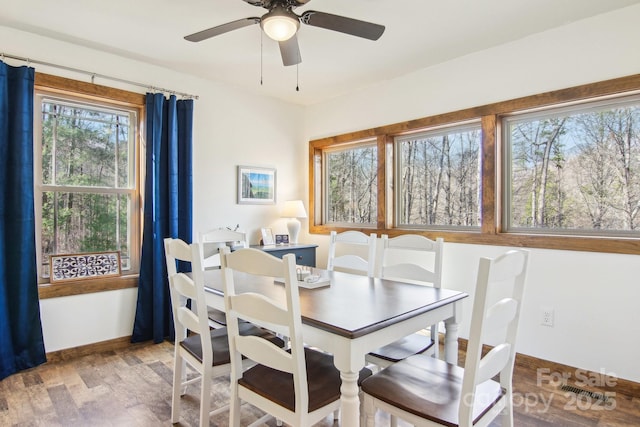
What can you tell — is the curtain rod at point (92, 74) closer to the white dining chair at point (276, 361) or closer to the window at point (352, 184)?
the window at point (352, 184)

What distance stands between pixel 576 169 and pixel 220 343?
107 inches

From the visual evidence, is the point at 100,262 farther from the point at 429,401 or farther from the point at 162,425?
the point at 429,401

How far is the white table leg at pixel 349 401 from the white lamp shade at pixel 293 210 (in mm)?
2800

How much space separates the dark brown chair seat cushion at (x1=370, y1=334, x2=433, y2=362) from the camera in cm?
182

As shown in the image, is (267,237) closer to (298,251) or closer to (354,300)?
(298,251)

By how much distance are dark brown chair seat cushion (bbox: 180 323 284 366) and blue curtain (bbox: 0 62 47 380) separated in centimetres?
153

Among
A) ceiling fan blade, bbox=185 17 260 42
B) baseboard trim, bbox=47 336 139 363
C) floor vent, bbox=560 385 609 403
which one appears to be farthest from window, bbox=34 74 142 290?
floor vent, bbox=560 385 609 403

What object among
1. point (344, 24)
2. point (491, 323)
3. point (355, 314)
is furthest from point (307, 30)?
point (491, 323)

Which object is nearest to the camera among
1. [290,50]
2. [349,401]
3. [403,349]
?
[349,401]

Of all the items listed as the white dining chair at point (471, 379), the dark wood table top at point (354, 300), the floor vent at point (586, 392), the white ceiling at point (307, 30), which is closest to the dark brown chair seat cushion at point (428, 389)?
the white dining chair at point (471, 379)

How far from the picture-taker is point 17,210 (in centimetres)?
263

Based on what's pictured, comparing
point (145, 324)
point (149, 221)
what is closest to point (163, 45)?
point (149, 221)

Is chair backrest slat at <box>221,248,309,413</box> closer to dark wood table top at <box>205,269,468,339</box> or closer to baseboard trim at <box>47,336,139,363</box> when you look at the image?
dark wood table top at <box>205,269,468,339</box>

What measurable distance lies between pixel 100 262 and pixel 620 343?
3902 millimetres
